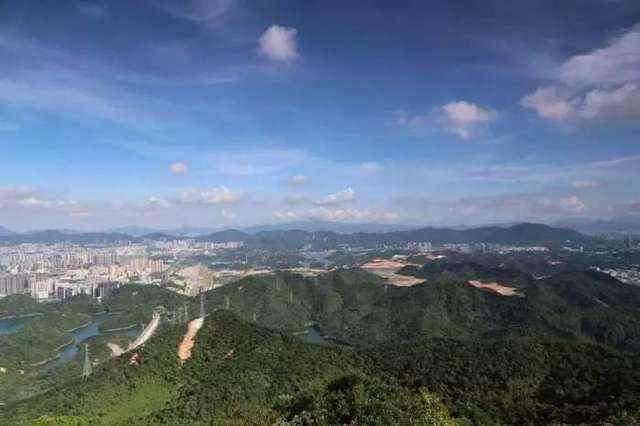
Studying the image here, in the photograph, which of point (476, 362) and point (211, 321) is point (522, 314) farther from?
point (211, 321)

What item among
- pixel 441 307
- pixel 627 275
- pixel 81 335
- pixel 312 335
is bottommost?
pixel 312 335

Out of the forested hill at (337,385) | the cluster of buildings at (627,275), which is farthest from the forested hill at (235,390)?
the cluster of buildings at (627,275)

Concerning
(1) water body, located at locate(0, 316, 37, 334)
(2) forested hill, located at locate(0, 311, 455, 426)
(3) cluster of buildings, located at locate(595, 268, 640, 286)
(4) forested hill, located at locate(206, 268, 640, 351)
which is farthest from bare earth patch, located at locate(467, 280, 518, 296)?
(1) water body, located at locate(0, 316, 37, 334)

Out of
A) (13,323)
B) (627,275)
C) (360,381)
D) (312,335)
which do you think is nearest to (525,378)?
(360,381)

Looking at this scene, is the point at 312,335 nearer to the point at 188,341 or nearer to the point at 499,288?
the point at 499,288

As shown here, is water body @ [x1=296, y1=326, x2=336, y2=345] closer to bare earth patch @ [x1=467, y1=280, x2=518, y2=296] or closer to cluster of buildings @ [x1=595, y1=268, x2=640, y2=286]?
bare earth patch @ [x1=467, y1=280, x2=518, y2=296]

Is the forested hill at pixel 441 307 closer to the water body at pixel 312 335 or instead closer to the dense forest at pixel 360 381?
the dense forest at pixel 360 381

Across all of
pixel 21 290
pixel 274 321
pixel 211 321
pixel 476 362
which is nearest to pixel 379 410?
pixel 476 362

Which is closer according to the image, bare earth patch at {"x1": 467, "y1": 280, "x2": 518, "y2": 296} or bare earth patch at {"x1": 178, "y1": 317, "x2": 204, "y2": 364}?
bare earth patch at {"x1": 178, "y1": 317, "x2": 204, "y2": 364}

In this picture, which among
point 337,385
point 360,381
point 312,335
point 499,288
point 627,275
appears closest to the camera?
point 360,381
